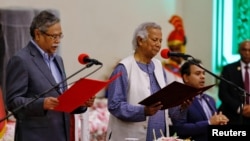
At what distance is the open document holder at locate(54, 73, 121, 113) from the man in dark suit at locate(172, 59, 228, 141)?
89 cm

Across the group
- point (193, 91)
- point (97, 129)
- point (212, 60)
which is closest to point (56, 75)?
point (193, 91)

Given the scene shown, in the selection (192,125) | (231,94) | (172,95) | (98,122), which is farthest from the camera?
(231,94)

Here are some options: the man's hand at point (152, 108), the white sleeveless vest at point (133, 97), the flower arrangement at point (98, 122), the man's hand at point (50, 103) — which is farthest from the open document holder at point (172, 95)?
the flower arrangement at point (98, 122)

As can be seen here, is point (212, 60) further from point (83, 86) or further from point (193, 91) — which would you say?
point (83, 86)

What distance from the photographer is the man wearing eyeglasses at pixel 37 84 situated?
2.86 m

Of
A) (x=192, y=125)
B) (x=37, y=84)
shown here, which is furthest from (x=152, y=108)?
(x=37, y=84)

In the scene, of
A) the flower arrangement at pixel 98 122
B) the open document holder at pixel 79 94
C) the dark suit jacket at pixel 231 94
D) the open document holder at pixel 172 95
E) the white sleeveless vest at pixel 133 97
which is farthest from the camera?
the dark suit jacket at pixel 231 94

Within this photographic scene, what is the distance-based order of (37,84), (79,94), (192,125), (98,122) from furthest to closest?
(98,122) < (192,125) < (37,84) < (79,94)

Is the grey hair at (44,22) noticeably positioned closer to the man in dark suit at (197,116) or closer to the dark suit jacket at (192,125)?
the man in dark suit at (197,116)

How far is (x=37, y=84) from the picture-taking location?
291 centimetres

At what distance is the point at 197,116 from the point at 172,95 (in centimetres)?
67

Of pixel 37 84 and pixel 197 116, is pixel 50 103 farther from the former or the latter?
pixel 197 116

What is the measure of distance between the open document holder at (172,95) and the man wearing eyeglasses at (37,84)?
432mm

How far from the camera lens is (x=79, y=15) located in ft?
19.3
